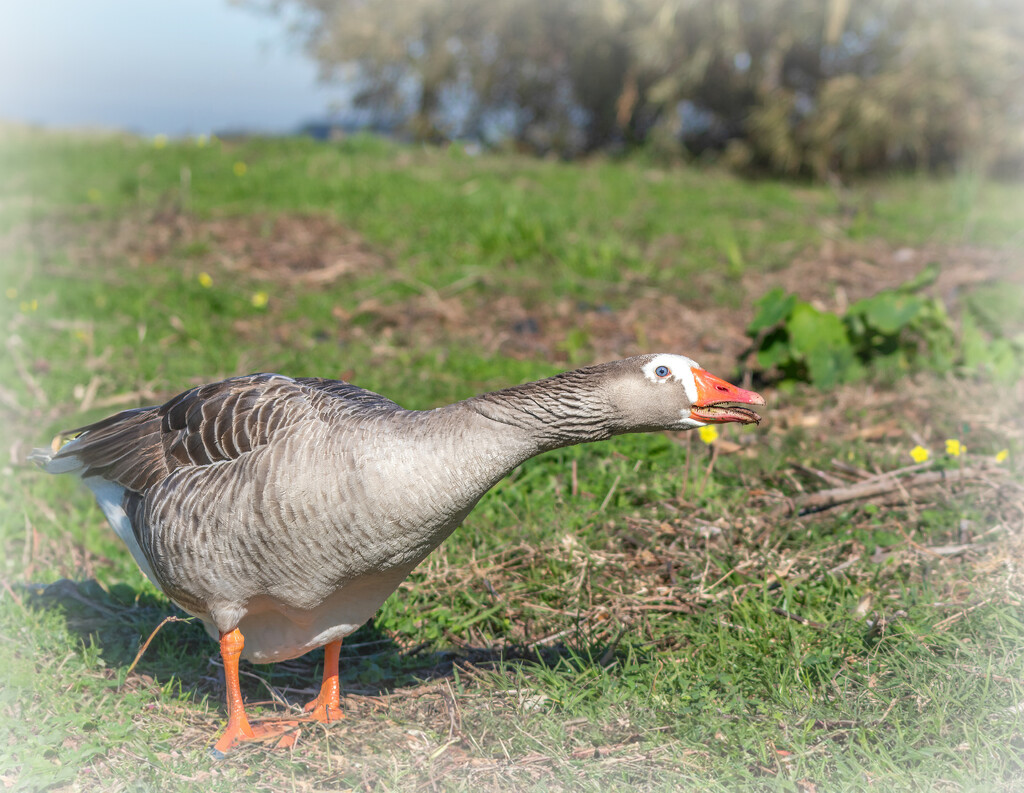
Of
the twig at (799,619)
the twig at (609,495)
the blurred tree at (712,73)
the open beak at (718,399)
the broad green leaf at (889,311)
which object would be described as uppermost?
the blurred tree at (712,73)

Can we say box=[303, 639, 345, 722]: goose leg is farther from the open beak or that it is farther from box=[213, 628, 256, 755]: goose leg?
the open beak

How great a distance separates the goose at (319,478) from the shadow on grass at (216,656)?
0.35 metres

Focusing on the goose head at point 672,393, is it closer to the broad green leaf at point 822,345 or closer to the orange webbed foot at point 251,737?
the orange webbed foot at point 251,737

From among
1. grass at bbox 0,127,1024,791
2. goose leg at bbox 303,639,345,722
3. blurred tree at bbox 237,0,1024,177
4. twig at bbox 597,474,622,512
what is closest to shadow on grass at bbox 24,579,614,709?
grass at bbox 0,127,1024,791

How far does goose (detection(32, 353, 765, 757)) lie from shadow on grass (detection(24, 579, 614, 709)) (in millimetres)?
350

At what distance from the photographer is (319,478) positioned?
314 cm

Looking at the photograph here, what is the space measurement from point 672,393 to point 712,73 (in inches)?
449

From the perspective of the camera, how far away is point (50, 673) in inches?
156

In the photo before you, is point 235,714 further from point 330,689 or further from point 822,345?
point 822,345

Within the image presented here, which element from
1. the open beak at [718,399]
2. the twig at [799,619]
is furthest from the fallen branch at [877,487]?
the open beak at [718,399]

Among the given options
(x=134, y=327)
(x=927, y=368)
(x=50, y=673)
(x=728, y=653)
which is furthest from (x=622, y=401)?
(x=134, y=327)

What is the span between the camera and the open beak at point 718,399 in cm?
296

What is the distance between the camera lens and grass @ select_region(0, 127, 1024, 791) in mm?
3379

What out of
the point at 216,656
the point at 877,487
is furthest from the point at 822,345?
the point at 216,656
